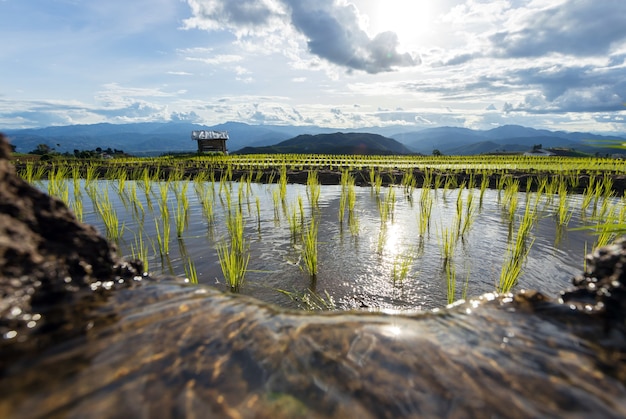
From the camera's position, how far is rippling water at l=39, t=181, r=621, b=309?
142 inches

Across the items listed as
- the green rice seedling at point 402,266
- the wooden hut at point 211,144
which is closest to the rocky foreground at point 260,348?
the green rice seedling at point 402,266

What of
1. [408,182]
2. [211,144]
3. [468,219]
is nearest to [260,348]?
[468,219]

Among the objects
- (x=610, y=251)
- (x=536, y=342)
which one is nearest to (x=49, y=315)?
(x=536, y=342)

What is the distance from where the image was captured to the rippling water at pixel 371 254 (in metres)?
3.60

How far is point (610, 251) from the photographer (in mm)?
1971

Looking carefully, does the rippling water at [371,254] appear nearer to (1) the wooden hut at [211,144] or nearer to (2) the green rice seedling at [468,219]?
(2) the green rice seedling at [468,219]

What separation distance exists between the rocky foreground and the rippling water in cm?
120

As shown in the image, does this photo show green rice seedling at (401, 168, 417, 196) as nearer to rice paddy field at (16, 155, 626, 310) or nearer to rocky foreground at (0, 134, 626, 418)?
rice paddy field at (16, 155, 626, 310)

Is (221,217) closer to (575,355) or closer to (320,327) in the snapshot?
(320,327)

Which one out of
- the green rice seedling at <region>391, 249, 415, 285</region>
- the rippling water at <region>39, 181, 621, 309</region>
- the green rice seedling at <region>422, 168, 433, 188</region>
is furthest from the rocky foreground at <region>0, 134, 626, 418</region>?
the green rice seedling at <region>422, 168, 433, 188</region>

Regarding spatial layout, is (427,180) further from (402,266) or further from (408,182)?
(402,266)

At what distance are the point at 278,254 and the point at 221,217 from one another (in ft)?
8.07

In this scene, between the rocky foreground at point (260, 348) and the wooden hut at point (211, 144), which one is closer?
the rocky foreground at point (260, 348)

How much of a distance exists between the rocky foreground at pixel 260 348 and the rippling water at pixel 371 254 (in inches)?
47.3
